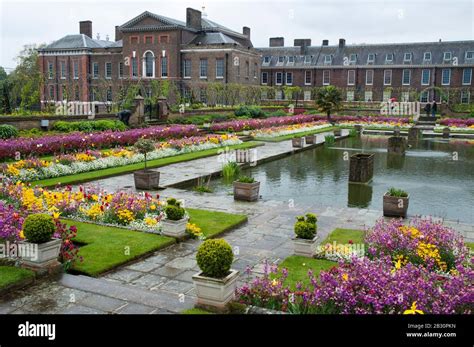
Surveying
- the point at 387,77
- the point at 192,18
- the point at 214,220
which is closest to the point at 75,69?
the point at 192,18

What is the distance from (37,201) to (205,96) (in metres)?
43.3

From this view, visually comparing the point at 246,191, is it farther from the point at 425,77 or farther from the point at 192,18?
the point at 425,77

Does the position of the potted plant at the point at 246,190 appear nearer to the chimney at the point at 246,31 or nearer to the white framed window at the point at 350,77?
the white framed window at the point at 350,77

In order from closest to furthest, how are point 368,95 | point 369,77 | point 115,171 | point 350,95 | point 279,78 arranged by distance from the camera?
point 115,171 → point 368,95 → point 369,77 → point 350,95 → point 279,78

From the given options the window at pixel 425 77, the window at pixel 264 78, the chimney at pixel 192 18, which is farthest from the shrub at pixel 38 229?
the window at pixel 264 78

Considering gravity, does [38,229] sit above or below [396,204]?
above

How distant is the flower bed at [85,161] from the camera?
14984 mm

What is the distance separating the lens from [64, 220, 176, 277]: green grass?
7.84m

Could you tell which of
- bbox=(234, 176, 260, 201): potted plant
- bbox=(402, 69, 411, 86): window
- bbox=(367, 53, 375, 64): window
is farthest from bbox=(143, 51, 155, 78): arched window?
bbox=(234, 176, 260, 201): potted plant

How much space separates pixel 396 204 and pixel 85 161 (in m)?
11.1

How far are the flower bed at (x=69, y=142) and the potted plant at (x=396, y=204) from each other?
12859mm

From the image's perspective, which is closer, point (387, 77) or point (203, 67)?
point (203, 67)

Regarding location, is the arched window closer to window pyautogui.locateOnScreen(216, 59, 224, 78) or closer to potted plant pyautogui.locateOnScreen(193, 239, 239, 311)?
window pyautogui.locateOnScreen(216, 59, 224, 78)

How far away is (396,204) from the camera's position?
38.0ft
